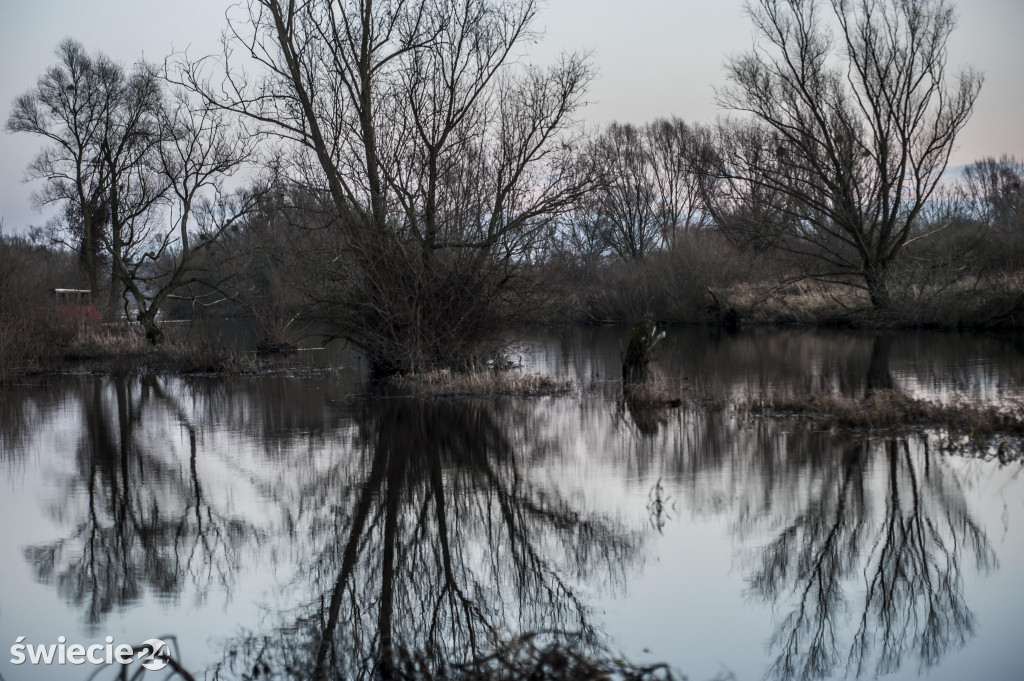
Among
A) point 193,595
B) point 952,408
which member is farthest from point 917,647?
point 952,408

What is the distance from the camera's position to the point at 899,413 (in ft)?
39.3

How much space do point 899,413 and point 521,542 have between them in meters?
6.73

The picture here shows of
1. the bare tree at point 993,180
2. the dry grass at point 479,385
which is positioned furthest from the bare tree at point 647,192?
the dry grass at point 479,385

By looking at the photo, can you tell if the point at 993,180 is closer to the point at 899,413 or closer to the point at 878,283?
the point at 878,283

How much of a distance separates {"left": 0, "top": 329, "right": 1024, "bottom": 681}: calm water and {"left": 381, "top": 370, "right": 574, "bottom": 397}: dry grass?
2621 mm

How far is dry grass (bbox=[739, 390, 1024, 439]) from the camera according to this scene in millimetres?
11031

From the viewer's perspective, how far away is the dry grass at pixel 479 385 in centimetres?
1727

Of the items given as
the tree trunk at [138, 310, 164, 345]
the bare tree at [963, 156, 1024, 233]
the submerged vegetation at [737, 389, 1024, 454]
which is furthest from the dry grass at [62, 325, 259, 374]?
the bare tree at [963, 156, 1024, 233]

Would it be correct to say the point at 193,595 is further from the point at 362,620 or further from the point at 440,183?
the point at 440,183

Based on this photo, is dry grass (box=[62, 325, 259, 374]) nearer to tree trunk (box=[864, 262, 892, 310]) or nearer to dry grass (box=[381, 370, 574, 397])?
dry grass (box=[381, 370, 574, 397])

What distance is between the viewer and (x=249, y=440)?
43.2 feet

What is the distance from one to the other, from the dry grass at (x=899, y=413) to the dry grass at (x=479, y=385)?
471 centimetres

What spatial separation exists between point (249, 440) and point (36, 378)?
14159 millimetres

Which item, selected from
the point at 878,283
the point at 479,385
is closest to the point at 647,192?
the point at 878,283
